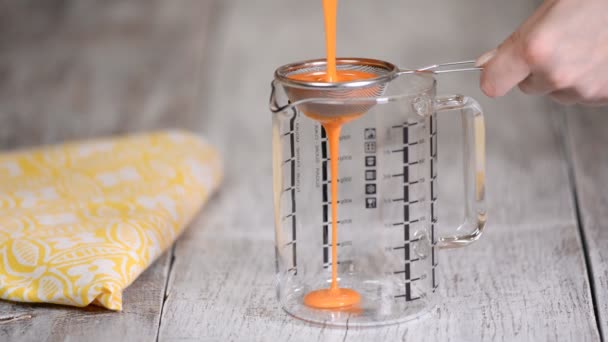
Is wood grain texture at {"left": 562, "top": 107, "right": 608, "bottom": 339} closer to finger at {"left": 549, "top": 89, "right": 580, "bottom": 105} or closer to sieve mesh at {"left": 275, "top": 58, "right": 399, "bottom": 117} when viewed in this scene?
finger at {"left": 549, "top": 89, "right": 580, "bottom": 105}

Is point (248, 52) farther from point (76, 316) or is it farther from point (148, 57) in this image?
point (76, 316)

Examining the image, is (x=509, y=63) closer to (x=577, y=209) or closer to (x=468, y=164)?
(x=468, y=164)

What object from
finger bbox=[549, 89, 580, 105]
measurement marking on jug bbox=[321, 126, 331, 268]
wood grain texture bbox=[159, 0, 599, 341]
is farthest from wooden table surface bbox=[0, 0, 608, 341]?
finger bbox=[549, 89, 580, 105]

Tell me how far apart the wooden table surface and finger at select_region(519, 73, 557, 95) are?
10.8 inches

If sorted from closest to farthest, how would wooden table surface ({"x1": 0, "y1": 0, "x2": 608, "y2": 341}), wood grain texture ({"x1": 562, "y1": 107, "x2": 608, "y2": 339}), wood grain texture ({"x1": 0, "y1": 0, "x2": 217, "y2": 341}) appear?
wooden table surface ({"x1": 0, "y1": 0, "x2": 608, "y2": 341}) → wood grain texture ({"x1": 562, "y1": 107, "x2": 608, "y2": 339}) → wood grain texture ({"x1": 0, "y1": 0, "x2": 217, "y2": 341})

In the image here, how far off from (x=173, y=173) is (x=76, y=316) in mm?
464

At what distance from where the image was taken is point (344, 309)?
47.6 inches

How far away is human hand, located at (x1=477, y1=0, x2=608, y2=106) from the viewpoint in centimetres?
Answer: 109

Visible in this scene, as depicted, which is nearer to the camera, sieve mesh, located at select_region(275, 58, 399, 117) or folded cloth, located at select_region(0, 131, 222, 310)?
sieve mesh, located at select_region(275, 58, 399, 117)

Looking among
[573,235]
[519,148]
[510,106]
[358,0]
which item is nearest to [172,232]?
[573,235]

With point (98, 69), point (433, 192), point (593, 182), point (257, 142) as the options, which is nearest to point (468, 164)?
point (433, 192)

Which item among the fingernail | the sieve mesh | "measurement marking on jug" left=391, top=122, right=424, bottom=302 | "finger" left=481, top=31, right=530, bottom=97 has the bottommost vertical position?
"measurement marking on jug" left=391, top=122, right=424, bottom=302

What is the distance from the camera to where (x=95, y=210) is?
1.47 meters

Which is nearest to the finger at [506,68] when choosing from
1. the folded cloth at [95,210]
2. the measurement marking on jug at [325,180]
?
the measurement marking on jug at [325,180]
